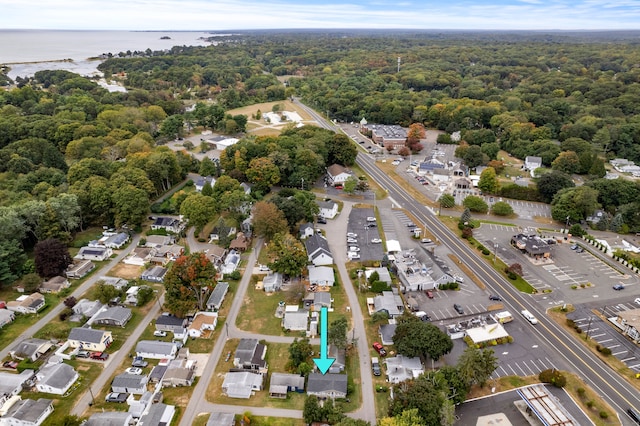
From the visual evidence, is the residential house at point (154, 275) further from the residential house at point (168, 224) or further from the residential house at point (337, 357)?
the residential house at point (337, 357)

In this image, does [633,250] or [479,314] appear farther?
[633,250]

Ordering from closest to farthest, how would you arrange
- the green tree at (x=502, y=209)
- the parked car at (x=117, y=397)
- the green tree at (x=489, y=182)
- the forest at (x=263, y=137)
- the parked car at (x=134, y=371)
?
the parked car at (x=117, y=397)
the parked car at (x=134, y=371)
the forest at (x=263, y=137)
the green tree at (x=502, y=209)
the green tree at (x=489, y=182)

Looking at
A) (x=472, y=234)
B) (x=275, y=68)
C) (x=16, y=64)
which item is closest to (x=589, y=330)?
(x=472, y=234)

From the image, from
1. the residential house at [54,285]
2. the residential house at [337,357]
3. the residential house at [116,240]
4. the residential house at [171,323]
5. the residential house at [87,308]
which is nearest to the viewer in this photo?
the residential house at [337,357]

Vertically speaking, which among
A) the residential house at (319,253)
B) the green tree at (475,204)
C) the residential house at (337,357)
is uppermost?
the green tree at (475,204)

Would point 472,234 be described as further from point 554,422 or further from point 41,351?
point 41,351

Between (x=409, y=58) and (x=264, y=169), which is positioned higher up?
(x=409, y=58)

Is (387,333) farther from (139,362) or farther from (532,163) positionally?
(532,163)

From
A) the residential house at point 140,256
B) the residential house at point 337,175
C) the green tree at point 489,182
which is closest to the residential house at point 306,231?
the residential house at point 337,175

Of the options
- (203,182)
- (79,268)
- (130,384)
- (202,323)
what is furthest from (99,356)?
(203,182)
